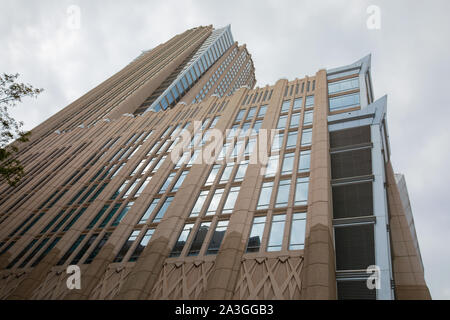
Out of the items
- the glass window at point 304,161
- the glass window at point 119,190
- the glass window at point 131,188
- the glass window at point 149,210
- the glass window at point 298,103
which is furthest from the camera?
the glass window at point 298,103

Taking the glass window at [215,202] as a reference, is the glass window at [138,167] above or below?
above

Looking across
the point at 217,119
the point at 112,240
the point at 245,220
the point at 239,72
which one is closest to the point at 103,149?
the point at 217,119

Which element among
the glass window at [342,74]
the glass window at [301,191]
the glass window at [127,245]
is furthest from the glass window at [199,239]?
the glass window at [342,74]

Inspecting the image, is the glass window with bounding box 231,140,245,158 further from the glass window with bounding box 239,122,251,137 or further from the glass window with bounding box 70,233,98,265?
the glass window with bounding box 70,233,98,265

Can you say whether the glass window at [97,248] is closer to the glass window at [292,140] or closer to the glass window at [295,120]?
the glass window at [292,140]

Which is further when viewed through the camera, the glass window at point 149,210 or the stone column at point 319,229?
the glass window at point 149,210

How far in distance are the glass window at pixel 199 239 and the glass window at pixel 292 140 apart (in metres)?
10.8

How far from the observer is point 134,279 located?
20.9 metres

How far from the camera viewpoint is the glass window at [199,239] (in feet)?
74.1

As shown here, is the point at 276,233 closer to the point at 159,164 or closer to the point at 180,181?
the point at 180,181

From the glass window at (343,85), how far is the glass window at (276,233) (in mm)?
20362

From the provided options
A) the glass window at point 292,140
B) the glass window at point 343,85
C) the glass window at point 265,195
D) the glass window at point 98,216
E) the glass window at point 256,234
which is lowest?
the glass window at point 256,234

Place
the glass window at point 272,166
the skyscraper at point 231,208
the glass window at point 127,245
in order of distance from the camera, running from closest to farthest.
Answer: the skyscraper at point 231,208 → the glass window at point 127,245 → the glass window at point 272,166

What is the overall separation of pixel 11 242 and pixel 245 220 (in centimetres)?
2362
